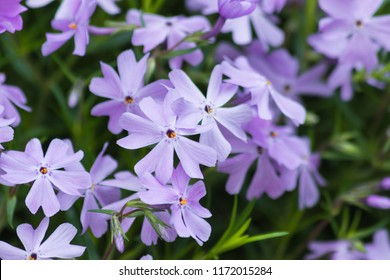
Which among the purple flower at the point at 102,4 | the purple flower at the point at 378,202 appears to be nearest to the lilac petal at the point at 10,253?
the purple flower at the point at 102,4

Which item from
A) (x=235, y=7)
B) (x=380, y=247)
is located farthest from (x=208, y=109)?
(x=380, y=247)

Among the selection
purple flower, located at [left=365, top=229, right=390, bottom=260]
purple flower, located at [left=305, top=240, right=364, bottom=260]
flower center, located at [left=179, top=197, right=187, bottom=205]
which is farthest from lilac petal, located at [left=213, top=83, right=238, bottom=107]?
purple flower, located at [left=365, top=229, right=390, bottom=260]

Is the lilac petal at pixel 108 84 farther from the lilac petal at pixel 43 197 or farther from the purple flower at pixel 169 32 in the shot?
the lilac petal at pixel 43 197

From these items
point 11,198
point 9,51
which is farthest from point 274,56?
point 11,198

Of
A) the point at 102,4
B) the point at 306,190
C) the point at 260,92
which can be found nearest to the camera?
the point at 260,92

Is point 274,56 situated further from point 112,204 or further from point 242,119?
point 112,204

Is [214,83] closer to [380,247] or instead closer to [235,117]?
[235,117]
